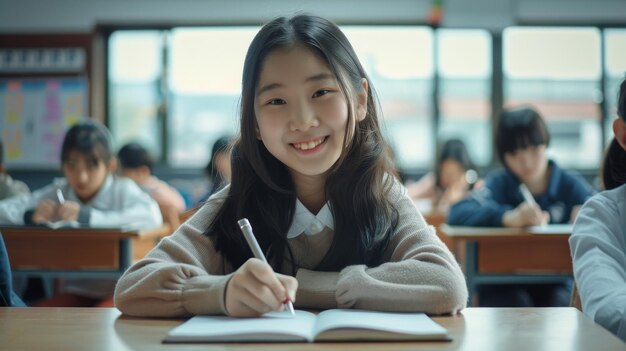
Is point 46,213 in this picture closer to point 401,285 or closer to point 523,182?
point 523,182

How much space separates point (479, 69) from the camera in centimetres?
713

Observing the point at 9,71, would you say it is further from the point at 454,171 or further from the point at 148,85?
the point at 454,171

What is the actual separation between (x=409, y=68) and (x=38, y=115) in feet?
12.1

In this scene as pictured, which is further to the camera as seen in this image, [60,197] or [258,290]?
[60,197]

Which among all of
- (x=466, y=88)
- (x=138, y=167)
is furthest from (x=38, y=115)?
(x=466, y=88)

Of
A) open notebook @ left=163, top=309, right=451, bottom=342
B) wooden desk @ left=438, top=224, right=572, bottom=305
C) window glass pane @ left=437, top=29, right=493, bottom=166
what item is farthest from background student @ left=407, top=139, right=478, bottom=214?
open notebook @ left=163, top=309, right=451, bottom=342

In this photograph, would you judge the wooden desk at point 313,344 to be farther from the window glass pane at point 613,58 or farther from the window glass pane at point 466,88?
the window glass pane at point 613,58

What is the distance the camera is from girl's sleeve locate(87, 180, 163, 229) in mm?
3088

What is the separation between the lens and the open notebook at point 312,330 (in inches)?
33.9

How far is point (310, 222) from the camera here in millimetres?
1277

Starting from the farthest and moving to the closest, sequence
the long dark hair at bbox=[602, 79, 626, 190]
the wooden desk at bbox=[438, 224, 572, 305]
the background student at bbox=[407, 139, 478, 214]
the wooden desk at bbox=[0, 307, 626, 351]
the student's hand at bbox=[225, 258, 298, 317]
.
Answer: the background student at bbox=[407, 139, 478, 214], the wooden desk at bbox=[438, 224, 572, 305], the long dark hair at bbox=[602, 79, 626, 190], the student's hand at bbox=[225, 258, 298, 317], the wooden desk at bbox=[0, 307, 626, 351]

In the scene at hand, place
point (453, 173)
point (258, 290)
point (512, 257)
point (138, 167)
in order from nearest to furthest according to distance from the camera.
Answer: point (258, 290)
point (512, 257)
point (138, 167)
point (453, 173)

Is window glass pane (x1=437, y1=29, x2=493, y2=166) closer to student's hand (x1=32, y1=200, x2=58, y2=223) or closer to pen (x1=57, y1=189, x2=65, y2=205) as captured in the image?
pen (x1=57, y1=189, x2=65, y2=205)

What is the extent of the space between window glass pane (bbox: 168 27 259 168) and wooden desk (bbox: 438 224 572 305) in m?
4.80
